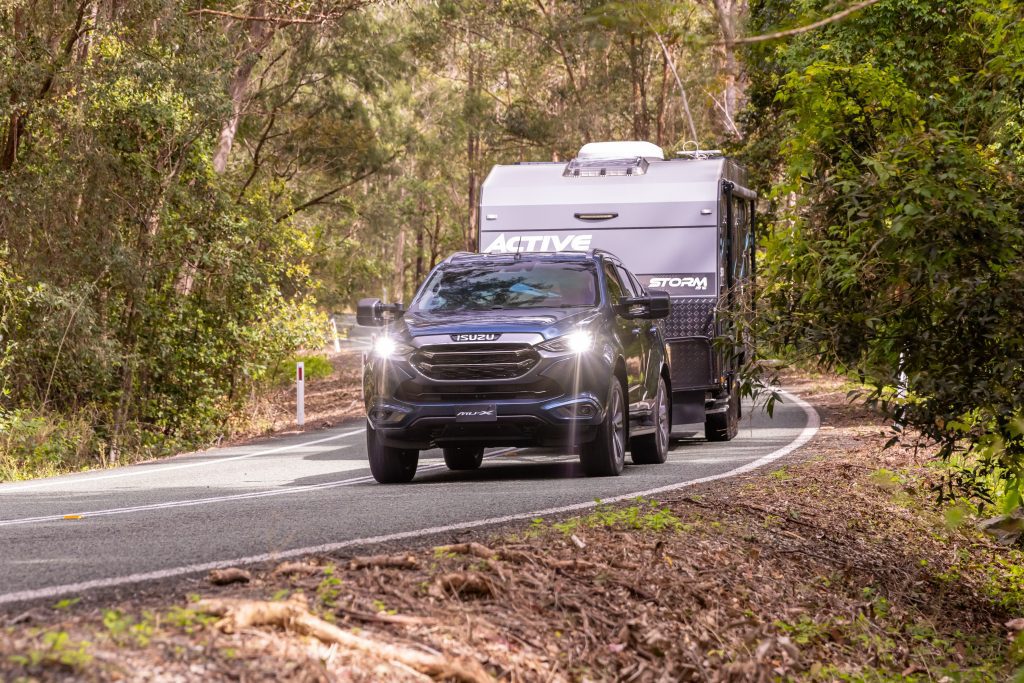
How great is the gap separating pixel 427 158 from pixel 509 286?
129 ft

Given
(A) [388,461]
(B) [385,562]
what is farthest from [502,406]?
(B) [385,562]

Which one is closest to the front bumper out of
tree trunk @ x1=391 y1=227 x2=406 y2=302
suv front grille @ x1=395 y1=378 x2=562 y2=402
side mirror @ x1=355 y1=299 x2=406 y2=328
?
suv front grille @ x1=395 y1=378 x2=562 y2=402

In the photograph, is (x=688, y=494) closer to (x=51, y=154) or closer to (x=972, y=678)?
(x=972, y=678)

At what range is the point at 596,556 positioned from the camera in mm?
7043

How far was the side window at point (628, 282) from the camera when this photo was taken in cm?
1317

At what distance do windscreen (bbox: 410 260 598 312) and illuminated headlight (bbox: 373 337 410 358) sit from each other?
79 centimetres

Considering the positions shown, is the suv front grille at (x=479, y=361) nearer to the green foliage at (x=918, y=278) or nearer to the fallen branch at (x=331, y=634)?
the green foliage at (x=918, y=278)

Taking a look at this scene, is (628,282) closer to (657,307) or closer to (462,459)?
(657,307)

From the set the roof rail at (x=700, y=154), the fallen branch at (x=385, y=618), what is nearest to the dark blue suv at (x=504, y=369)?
the fallen branch at (x=385, y=618)

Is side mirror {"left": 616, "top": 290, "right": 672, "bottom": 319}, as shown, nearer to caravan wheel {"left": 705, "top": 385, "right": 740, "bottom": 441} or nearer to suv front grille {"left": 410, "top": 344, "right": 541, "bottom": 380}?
suv front grille {"left": 410, "top": 344, "right": 541, "bottom": 380}

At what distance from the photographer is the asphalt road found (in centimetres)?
690

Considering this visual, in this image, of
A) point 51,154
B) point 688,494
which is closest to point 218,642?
point 688,494

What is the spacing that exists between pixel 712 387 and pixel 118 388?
1150cm

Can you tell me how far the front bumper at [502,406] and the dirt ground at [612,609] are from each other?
1.20 metres
